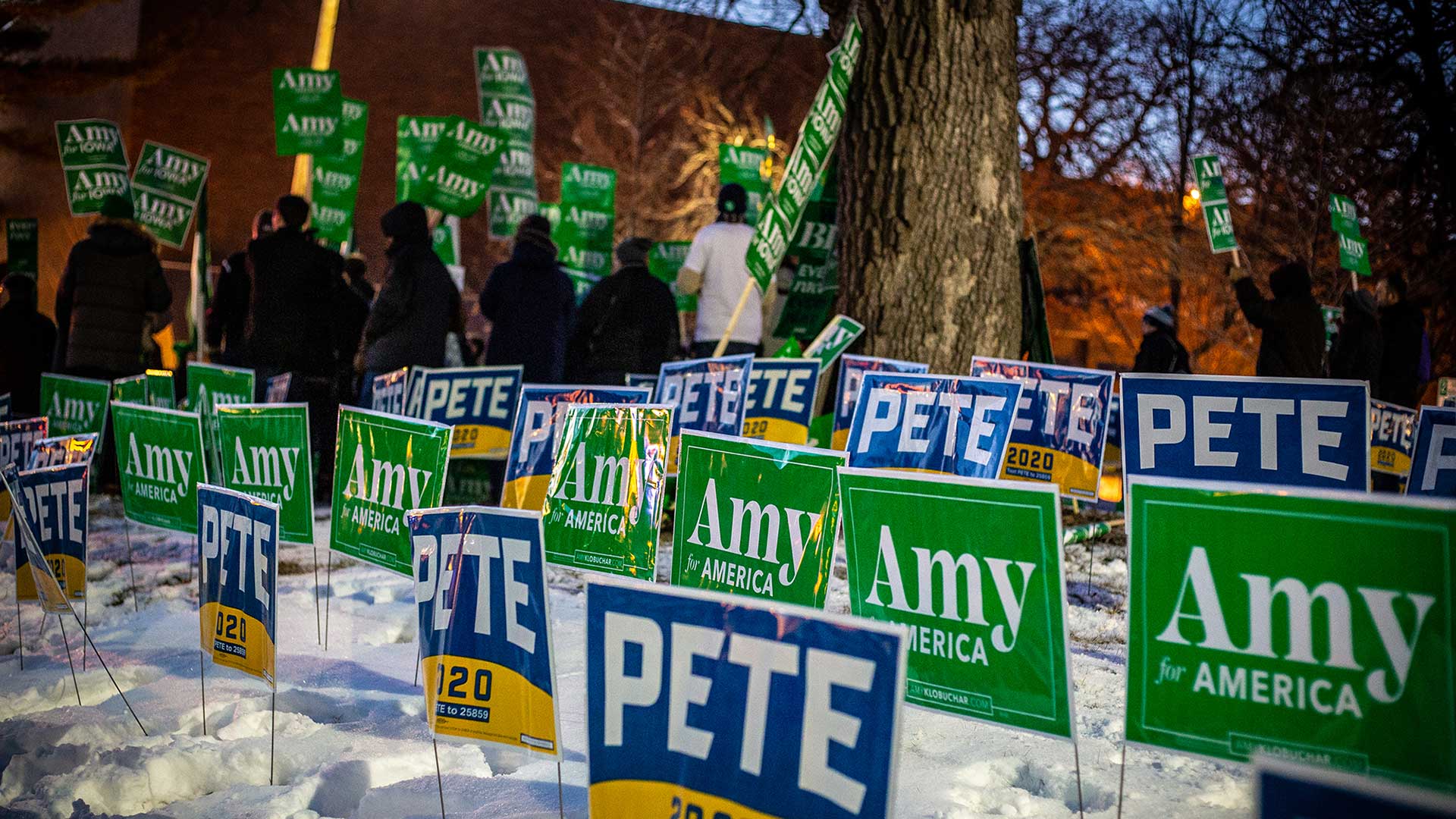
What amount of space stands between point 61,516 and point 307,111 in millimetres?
8221

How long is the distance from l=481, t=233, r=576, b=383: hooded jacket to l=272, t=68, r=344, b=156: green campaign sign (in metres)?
4.98

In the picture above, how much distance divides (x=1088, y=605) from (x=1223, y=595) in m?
2.89

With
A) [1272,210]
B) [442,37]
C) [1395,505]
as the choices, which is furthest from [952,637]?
[442,37]

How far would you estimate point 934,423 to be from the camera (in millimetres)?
4535

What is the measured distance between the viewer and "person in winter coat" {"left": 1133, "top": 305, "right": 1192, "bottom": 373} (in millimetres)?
8539

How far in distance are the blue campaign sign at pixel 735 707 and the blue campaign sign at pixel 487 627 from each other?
504 millimetres

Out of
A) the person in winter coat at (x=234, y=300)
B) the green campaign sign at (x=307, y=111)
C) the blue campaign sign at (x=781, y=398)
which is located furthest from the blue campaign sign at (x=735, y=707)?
the green campaign sign at (x=307, y=111)

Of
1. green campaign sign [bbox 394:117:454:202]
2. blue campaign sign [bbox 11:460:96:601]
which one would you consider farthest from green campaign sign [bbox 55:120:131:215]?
blue campaign sign [bbox 11:460:96:601]

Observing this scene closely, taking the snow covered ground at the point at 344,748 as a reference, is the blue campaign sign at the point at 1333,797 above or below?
above

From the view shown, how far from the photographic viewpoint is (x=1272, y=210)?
14406 millimetres

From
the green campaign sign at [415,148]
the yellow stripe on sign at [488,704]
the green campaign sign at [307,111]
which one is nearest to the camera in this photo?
the yellow stripe on sign at [488,704]

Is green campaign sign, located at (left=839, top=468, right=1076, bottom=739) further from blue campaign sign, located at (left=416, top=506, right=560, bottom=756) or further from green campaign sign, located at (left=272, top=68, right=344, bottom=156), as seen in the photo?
green campaign sign, located at (left=272, top=68, right=344, bottom=156)

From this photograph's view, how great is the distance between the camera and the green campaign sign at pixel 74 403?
22.6ft

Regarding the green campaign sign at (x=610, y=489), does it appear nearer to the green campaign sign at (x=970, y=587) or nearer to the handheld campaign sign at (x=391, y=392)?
the green campaign sign at (x=970, y=587)
